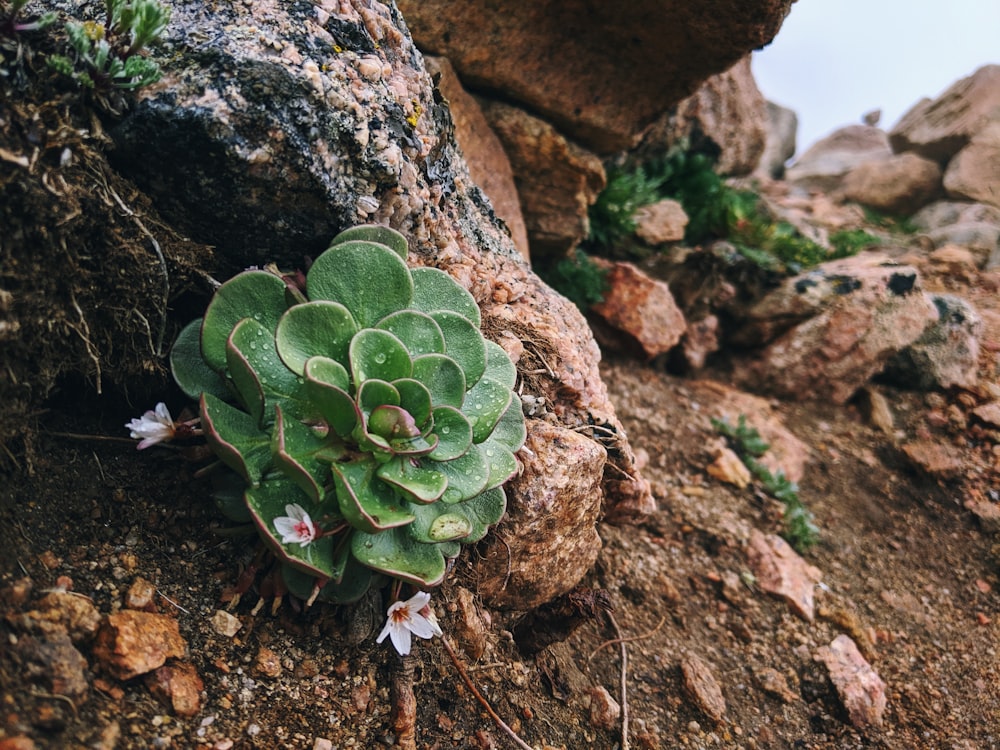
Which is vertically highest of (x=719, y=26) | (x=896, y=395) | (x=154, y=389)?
(x=719, y=26)

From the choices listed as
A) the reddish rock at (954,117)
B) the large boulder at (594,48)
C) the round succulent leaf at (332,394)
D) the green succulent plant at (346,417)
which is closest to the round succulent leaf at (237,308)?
the green succulent plant at (346,417)

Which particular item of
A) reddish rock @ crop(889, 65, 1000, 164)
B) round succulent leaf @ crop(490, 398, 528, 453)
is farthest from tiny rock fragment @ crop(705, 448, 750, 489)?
reddish rock @ crop(889, 65, 1000, 164)

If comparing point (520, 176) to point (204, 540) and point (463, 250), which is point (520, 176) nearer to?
point (463, 250)

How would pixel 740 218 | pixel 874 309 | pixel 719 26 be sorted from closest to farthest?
pixel 719 26 → pixel 874 309 → pixel 740 218

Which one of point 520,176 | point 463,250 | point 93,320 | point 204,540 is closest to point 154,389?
point 93,320

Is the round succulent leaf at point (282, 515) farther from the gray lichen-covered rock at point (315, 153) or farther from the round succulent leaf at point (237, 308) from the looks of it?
the gray lichen-covered rock at point (315, 153)

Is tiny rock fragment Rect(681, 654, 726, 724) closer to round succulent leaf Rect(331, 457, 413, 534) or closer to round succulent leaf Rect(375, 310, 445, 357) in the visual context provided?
round succulent leaf Rect(331, 457, 413, 534)
